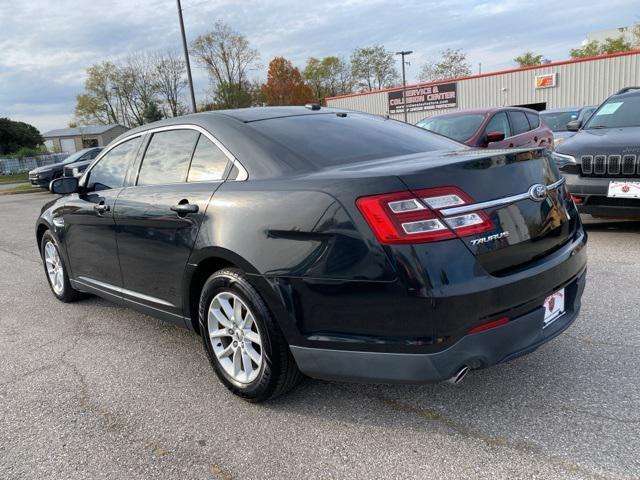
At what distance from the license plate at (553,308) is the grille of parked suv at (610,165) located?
11.0 ft

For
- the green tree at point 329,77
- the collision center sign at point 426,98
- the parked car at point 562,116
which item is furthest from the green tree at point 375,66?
the parked car at point 562,116

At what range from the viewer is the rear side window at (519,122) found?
921cm

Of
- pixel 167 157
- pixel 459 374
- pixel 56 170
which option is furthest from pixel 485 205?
pixel 56 170

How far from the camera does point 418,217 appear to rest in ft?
6.98

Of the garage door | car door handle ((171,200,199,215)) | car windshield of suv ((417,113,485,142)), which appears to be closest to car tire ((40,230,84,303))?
car door handle ((171,200,199,215))

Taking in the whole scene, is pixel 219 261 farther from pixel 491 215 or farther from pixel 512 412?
pixel 512 412

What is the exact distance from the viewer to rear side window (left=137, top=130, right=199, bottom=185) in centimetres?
325

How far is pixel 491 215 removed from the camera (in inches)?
88.1

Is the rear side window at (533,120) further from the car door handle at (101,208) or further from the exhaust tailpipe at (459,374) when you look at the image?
the exhaust tailpipe at (459,374)

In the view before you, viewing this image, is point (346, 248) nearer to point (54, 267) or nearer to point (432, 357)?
point (432, 357)

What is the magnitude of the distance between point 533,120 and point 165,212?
8.65 metres

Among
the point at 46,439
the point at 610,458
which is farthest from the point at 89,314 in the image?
the point at 610,458

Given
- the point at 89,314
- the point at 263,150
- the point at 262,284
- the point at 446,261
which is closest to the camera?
the point at 446,261

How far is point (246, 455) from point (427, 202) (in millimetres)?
1380
